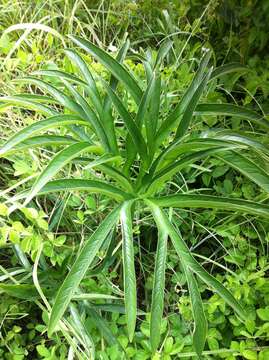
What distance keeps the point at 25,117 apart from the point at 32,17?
42 centimetres

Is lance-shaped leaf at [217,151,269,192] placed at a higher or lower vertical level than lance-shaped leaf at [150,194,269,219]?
higher

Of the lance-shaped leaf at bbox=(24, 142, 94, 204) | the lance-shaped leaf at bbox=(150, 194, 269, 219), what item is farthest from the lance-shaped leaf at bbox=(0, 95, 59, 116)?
the lance-shaped leaf at bbox=(150, 194, 269, 219)

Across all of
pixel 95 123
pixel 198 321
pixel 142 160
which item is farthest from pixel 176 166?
pixel 198 321

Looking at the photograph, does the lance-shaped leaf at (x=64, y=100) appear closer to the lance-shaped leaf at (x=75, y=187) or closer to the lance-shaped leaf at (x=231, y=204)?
the lance-shaped leaf at (x=75, y=187)

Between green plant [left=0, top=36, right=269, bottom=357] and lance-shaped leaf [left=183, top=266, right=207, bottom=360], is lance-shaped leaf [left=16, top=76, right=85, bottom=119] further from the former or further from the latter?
lance-shaped leaf [left=183, top=266, right=207, bottom=360]

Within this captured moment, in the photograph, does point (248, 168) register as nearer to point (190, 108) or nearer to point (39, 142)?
point (190, 108)

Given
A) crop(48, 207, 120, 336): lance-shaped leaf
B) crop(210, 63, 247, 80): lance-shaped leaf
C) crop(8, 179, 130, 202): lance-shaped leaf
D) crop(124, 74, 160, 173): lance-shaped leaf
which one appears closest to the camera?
crop(48, 207, 120, 336): lance-shaped leaf

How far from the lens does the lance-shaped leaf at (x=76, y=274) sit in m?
0.80

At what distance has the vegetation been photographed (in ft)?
2.96

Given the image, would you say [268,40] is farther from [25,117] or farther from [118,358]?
[118,358]

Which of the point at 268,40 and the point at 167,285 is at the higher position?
the point at 268,40

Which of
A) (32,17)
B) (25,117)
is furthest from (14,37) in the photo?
(25,117)

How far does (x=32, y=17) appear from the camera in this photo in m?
1.59

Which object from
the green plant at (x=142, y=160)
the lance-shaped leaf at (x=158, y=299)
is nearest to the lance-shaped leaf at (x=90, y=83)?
the green plant at (x=142, y=160)
